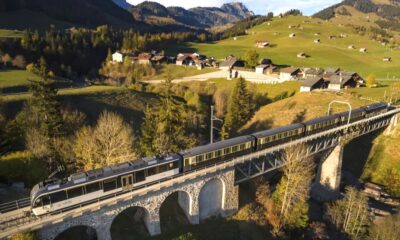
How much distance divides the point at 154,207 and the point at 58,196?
9766 millimetres

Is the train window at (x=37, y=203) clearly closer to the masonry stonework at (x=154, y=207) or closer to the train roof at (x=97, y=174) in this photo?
the train roof at (x=97, y=174)

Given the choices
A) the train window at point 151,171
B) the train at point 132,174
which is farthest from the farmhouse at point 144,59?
the train window at point 151,171

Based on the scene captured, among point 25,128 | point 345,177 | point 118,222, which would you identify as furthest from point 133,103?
point 345,177

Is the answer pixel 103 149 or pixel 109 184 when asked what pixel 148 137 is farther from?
Result: pixel 109 184

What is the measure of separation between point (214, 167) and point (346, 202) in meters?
22.4

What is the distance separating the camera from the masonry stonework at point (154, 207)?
26.7 metres

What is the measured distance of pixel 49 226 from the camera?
1008 inches

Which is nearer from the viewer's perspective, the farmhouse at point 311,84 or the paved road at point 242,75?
the farmhouse at point 311,84

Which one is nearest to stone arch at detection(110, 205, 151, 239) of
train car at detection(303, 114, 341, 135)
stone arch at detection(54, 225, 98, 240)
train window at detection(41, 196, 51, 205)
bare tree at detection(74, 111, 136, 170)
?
stone arch at detection(54, 225, 98, 240)

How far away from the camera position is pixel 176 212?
37.4m

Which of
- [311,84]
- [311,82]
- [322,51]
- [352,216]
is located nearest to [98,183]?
[352,216]

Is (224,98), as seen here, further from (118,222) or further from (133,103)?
(118,222)

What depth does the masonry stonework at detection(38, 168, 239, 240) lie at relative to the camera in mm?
26659

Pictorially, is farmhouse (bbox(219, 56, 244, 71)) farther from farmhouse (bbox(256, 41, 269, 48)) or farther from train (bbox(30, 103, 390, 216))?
train (bbox(30, 103, 390, 216))
